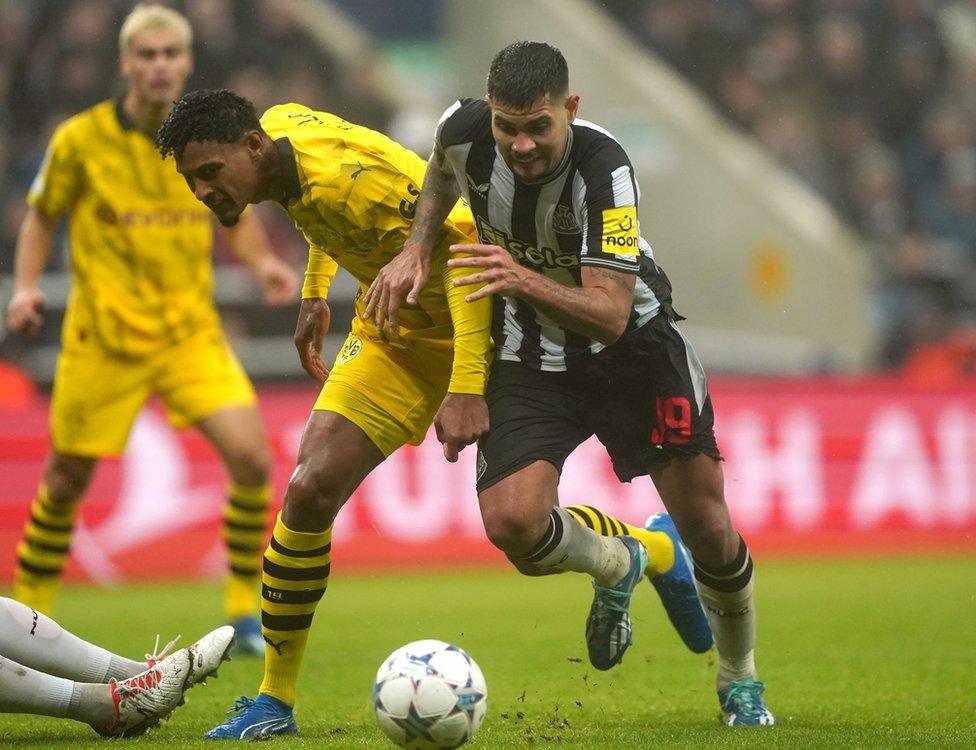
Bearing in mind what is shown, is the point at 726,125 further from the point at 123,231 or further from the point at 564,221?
the point at 564,221

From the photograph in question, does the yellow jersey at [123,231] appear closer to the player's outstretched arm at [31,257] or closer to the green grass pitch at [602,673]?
the player's outstretched arm at [31,257]

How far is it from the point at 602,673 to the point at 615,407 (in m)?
1.71

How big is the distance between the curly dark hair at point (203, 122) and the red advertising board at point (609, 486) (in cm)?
579

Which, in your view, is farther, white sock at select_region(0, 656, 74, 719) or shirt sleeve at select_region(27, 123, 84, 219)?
shirt sleeve at select_region(27, 123, 84, 219)

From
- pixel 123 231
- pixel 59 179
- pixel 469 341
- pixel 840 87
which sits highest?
pixel 840 87

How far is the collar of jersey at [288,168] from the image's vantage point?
185 inches

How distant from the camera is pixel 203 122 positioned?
449 cm

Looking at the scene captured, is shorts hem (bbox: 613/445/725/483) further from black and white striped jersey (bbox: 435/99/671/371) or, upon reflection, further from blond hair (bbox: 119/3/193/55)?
blond hair (bbox: 119/3/193/55)

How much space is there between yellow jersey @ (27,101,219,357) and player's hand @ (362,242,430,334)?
2712 millimetres

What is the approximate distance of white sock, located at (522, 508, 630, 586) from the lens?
15.2 feet

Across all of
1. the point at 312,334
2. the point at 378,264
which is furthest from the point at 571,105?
the point at 312,334

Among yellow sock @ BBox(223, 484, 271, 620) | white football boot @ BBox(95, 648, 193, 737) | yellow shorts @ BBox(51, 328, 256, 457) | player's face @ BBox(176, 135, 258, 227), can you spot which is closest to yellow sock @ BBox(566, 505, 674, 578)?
white football boot @ BBox(95, 648, 193, 737)

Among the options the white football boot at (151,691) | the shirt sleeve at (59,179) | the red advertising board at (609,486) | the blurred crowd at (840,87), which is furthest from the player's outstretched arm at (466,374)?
the blurred crowd at (840,87)

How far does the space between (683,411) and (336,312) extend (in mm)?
7422
